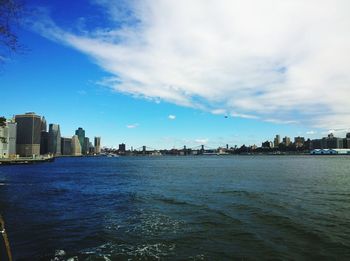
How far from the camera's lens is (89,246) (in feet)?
63.4

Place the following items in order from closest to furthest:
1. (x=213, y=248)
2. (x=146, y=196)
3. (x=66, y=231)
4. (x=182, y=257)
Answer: (x=182, y=257) < (x=213, y=248) < (x=66, y=231) < (x=146, y=196)

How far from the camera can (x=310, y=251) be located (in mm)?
18438

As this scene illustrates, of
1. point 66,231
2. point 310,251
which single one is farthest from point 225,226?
point 66,231

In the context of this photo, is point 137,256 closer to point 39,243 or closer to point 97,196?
point 39,243

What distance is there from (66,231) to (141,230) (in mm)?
4930

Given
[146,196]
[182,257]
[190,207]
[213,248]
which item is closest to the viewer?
[182,257]

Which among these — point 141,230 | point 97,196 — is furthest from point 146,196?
point 141,230

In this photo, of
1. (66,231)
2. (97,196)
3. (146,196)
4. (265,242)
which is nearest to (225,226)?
(265,242)

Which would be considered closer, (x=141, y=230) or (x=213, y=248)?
(x=213, y=248)

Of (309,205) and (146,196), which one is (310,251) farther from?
(146,196)

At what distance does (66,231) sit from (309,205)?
72.1ft

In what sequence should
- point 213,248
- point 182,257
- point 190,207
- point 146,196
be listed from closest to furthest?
point 182,257
point 213,248
point 190,207
point 146,196

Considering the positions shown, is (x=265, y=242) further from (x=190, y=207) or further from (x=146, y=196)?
(x=146, y=196)

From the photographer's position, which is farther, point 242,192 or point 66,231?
point 242,192
